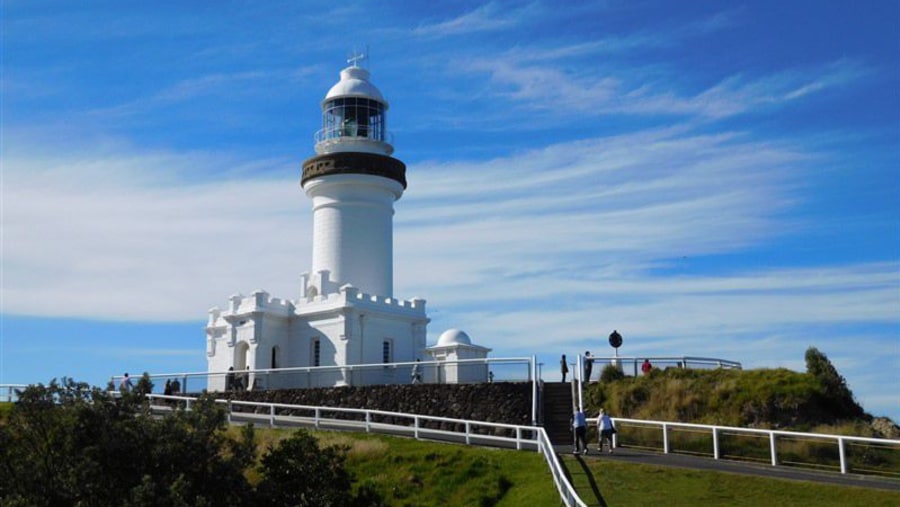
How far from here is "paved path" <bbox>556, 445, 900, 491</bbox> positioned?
2105cm

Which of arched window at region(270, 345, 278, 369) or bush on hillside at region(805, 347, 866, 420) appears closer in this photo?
bush on hillside at region(805, 347, 866, 420)

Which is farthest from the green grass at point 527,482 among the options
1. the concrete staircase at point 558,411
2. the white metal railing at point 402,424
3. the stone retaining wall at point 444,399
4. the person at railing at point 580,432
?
the stone retaining wall at point 444,399

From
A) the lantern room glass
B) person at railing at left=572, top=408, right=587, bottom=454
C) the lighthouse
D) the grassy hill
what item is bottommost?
person at railing at left=572, top=408, right=587, bottom=454

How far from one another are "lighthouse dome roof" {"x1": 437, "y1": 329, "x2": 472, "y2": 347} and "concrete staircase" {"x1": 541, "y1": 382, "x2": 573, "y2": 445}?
344 inches

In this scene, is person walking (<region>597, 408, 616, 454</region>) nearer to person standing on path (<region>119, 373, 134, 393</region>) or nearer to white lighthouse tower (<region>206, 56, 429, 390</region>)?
person standing on path (<region>119, 373, 134, 393</region>)

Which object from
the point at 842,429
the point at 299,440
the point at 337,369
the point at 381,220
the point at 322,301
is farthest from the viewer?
the point at 381,220

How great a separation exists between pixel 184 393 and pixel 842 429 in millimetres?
22496

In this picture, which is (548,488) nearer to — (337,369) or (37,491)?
(37,491)

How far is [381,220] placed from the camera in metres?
41.0

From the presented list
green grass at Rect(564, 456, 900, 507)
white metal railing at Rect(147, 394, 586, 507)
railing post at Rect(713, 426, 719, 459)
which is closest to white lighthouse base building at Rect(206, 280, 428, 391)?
white metal railing at Rect(147, 394, 586, 507)

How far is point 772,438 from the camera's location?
2338cm

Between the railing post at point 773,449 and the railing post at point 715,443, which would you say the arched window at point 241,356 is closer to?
the railing post at point 715,443

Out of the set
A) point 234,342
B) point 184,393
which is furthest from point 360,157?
point 184,393

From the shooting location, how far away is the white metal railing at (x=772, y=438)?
2200cm
